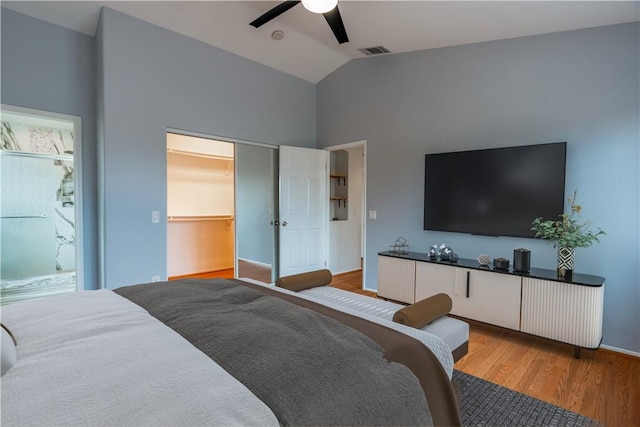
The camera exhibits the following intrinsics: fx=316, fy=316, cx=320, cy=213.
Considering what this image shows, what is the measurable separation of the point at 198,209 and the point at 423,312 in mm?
4740

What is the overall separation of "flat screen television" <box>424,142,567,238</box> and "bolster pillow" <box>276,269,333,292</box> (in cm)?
171

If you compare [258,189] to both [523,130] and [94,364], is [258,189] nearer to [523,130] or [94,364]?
[523,130]

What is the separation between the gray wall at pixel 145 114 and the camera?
10.2 ft

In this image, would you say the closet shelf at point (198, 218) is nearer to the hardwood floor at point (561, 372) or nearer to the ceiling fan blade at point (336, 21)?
the ceiling fan blade at point (336, 21)

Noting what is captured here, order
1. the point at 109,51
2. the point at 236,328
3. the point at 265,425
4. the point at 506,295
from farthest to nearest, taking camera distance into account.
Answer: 1. the point at 109,51
2. the point at 506,295
3. the point at 236,328
4. the point at 265,425

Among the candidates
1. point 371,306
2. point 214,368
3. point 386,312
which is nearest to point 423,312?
point 386,312

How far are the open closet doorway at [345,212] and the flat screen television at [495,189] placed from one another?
174cm

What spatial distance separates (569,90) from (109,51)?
4.32m

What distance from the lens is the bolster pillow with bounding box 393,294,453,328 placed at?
1674mm

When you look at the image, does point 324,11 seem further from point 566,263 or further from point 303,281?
point 566,263

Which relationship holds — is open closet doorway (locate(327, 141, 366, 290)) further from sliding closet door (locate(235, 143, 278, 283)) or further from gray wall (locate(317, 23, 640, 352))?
sliding closet door (locate(235, 143, 278, 283))

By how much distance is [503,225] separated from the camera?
10.3 feet

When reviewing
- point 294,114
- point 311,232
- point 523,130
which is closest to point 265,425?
point 523,130

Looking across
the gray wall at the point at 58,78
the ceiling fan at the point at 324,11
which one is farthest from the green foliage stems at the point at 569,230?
the gray wall at the point at 58,78
